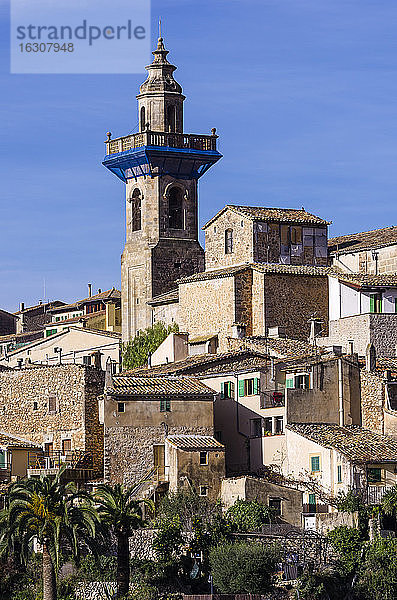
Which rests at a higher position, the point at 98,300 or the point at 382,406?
the point at 98,300

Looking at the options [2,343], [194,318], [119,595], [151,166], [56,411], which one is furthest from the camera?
[2,343]

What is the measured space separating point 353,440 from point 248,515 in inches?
210

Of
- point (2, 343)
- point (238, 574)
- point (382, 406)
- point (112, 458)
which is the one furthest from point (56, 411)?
point (2, 343)

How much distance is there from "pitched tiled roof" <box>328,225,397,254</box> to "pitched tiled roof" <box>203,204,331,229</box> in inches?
73.8

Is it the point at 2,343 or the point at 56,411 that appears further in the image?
the point at 2,343

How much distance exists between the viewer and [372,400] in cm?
5578

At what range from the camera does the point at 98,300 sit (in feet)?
315

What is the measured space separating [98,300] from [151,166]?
63.2 feet

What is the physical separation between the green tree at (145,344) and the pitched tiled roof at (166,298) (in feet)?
3.89

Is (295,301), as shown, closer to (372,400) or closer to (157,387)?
(372,400)

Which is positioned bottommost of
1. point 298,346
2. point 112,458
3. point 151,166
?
point 112,458

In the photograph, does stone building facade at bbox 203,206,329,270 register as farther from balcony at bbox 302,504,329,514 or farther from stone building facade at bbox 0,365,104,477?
balcony at bbox 302,504,329,514

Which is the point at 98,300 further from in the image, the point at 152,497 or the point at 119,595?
the point at 119,595

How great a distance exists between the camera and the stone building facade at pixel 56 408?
193 ft
